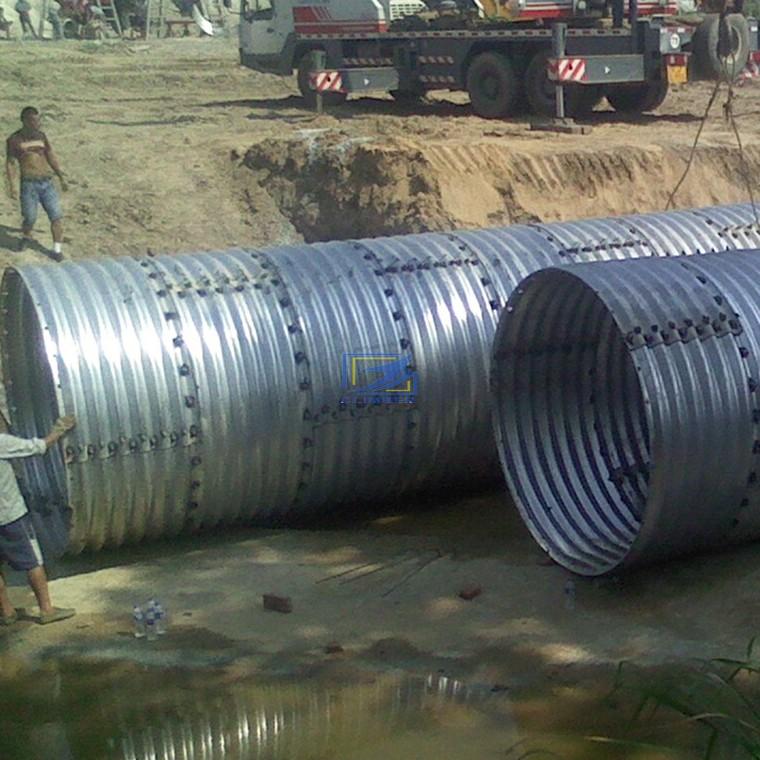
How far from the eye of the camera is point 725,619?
7.68 m

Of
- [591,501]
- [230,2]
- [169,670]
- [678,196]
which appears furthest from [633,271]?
[230,2]

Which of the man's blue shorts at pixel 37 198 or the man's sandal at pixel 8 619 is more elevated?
the man's blue shorts at pixel 37 198

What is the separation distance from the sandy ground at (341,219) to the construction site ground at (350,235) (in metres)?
0.02

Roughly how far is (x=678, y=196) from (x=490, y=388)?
10.7m

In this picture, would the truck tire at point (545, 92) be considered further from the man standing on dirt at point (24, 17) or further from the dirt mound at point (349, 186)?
the man standing on dirt at point (24, 17)

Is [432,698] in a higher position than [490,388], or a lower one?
lower

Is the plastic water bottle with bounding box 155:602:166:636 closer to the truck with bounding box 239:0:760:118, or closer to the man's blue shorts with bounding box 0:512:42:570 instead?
the man's blue shorts with bounding box 0:512:42:570

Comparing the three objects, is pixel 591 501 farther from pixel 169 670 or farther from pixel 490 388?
pixel 169 670

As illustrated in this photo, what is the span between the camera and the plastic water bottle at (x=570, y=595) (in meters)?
8.21

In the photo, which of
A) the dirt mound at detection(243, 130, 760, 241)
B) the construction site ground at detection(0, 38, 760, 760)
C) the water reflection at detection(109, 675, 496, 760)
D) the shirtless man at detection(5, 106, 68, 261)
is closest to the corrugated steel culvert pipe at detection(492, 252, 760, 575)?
the construction site ground at detection(0, 38, 760, 760)

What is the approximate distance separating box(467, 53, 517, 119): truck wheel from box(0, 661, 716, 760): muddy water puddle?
675 inches

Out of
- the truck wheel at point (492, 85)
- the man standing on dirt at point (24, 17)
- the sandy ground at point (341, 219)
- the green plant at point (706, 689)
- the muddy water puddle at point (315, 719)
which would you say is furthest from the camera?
the man standing on dirt at point (24, 17)

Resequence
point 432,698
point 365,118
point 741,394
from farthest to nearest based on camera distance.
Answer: point 365,118 → point 741,394 → point 432,698

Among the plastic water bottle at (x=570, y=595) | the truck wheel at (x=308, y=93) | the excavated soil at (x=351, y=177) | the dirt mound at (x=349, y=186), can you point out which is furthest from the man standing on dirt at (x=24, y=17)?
the plastic water bottle at (x=570, y=595)
